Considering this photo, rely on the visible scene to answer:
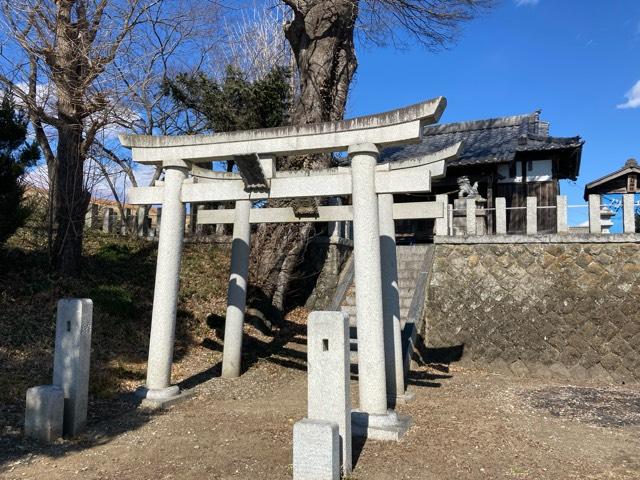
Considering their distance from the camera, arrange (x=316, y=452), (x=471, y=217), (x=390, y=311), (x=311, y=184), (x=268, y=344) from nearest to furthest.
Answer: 1. (x=316, y=452)
2. (x=311, y=184)
3. (x=390, y=311)
4. (x=268, y=344)
5. (x=471, y=217)

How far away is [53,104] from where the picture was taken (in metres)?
10.7

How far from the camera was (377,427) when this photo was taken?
5359 millimetres

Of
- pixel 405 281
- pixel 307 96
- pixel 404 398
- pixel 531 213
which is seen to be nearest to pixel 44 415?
pixel 404 398

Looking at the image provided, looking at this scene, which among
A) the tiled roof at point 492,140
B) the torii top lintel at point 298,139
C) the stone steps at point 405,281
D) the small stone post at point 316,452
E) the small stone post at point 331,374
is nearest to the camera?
the small stone post at point 316,452

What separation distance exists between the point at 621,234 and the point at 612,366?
2880 millimetres

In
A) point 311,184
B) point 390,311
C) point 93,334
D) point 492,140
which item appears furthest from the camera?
point 492,140

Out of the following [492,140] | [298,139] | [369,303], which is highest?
[492,140]

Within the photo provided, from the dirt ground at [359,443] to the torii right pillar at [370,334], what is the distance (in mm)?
234

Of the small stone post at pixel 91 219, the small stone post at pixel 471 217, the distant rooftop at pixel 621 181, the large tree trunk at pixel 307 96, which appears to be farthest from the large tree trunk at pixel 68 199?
the distant rooftop at pixel 621 181

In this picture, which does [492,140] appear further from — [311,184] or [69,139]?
[69,139]

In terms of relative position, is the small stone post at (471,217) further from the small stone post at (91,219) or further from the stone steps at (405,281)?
the small stone post at (91,219)

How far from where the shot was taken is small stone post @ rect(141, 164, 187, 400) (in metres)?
6.74

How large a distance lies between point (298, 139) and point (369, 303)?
2377mm

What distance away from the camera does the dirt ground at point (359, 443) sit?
4508 mm
